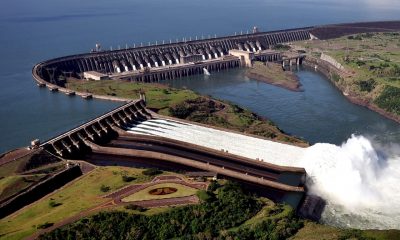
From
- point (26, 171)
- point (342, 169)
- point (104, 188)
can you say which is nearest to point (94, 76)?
point (26, 171)

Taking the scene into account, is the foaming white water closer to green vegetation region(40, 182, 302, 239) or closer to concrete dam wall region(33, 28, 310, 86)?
green vegetation region(40, 182, 302, 239)

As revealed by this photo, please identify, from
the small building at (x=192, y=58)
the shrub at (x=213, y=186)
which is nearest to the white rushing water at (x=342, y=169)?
the shrub at (x=213, y=186)

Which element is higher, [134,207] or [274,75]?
[274,75]

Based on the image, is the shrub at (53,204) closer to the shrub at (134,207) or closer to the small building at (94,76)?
the shrub at (134,207)

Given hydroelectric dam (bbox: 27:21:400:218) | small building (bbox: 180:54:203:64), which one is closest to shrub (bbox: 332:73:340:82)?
small building (bbox: 180:54:203:64)

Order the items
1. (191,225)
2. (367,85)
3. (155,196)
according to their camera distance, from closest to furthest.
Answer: (191,225)
(155,196)
(367,85)

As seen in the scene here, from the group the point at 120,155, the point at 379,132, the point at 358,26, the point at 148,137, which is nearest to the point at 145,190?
the point at 120,155

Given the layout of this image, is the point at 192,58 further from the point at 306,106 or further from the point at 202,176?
the point at 202,176
